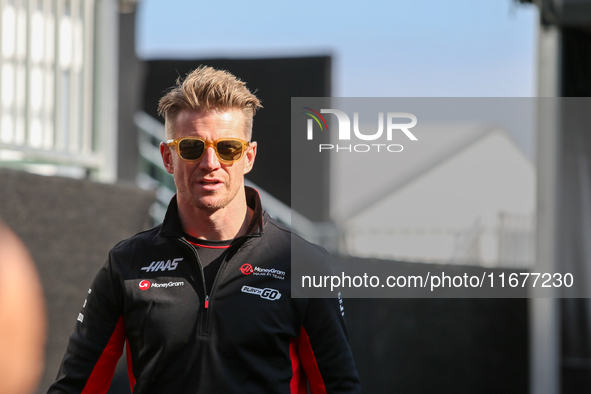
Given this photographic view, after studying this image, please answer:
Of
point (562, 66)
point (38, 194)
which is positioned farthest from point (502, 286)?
point (38, 194)

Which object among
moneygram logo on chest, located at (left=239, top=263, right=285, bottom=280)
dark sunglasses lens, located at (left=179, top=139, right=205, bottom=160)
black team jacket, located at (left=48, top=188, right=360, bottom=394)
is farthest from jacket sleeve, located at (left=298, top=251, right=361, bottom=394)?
dark sunglasses lens, located at (left=179, top=139, right=205, bottom=160)

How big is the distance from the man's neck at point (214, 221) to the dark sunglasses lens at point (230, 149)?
0.44 ft

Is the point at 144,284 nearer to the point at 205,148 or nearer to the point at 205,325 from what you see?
the point at 205,325

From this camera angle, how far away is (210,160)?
5.35ft

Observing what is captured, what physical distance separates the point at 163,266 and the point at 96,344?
0.88ft

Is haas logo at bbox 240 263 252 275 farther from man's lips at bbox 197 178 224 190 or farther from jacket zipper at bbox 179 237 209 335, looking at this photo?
man's lips at bbox 197 178 224 190

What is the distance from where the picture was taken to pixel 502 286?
16.7 ft

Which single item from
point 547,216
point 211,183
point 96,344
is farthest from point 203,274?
point 547,216

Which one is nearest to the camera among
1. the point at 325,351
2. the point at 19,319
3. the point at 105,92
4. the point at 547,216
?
the point at 325,351

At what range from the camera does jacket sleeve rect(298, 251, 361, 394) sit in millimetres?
1695

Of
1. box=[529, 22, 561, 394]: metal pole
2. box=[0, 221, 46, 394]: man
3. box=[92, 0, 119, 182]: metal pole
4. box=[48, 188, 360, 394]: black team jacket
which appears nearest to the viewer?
box=[48, 188, 360, 394]: black team jacket

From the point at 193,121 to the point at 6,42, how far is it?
116 inches

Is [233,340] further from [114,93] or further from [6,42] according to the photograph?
[114,93]

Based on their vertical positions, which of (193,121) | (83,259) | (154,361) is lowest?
(154,361)
